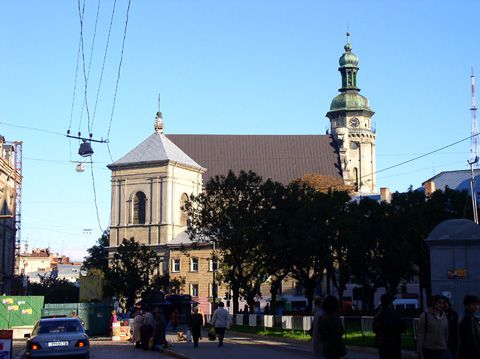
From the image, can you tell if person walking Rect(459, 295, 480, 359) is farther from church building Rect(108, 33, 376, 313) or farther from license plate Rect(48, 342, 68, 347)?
church building Rect(108, 33, 376, 313)

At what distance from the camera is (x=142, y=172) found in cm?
10738

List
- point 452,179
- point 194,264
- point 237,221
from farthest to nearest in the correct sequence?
1. point 194,264
2. point 452,179
3. point 237,221

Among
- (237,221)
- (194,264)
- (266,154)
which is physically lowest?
(194,264)

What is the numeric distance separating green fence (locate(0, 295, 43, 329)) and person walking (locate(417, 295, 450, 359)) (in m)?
39.2

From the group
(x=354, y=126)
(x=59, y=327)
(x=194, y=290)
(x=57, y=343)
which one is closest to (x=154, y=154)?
(x=194, y=290)

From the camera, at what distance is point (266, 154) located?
126 meters

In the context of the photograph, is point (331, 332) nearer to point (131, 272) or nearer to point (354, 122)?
point (131, 272)

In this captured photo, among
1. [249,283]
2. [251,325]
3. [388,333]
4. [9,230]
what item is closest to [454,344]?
[388,333]

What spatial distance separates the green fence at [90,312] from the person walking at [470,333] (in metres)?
36.1

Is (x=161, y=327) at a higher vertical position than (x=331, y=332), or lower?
lower

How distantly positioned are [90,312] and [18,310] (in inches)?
192

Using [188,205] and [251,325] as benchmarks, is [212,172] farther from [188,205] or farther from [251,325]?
[251,325]

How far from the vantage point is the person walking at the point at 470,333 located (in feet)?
43.4

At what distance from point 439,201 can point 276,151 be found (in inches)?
2854
